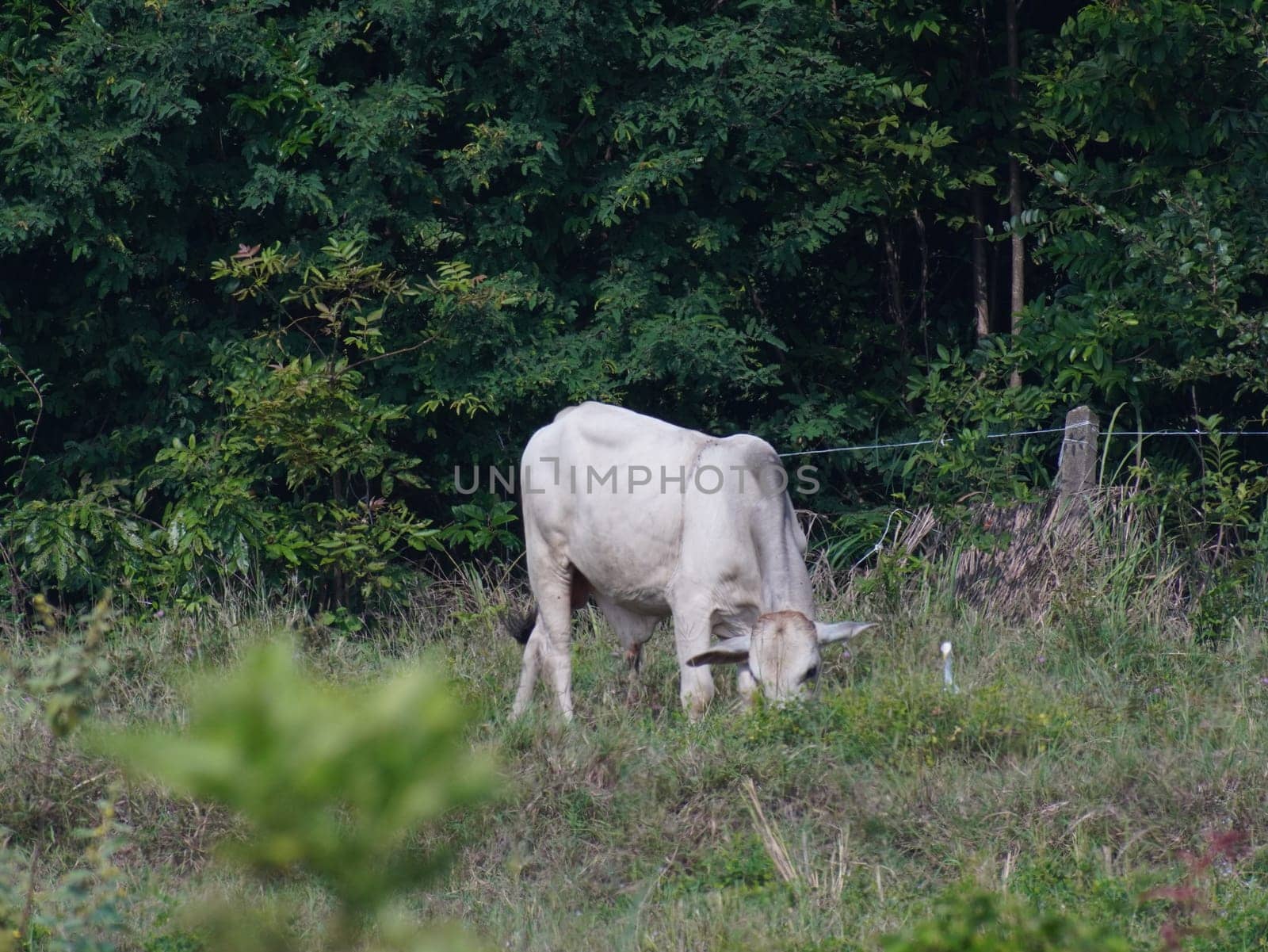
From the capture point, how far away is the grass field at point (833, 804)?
4.54m

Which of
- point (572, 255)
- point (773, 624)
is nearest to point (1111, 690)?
point (773, 624)

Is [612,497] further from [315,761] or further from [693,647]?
[315,761]

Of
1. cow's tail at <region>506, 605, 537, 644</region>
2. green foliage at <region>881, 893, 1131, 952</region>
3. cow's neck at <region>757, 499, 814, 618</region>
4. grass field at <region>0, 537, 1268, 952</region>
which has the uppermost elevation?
green foliage at <region>881, 893, 1131, 952</region>

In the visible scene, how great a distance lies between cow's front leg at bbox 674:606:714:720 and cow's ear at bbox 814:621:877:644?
49 cm

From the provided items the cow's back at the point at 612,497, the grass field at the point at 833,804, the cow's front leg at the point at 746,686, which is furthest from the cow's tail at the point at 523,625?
the cow's front leg at the point at 746,686

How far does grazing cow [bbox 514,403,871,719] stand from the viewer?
6.14m

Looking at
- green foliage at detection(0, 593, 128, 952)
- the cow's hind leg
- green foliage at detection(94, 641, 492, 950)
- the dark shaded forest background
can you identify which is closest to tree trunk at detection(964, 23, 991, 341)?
the dark shaded forest background

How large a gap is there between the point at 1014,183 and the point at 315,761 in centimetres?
955

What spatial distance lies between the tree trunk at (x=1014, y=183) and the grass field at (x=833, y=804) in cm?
338

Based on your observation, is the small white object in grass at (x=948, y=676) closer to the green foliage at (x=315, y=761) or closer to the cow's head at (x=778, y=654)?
the cow's head at (x=778, y=654)

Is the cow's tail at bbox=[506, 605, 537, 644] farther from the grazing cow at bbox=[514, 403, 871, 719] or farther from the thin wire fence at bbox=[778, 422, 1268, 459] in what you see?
the thin wire fence at bbox=[778, 422, 1268, 459]

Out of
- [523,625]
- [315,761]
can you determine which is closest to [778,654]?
[523,625]

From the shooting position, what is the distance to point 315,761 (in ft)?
3.22

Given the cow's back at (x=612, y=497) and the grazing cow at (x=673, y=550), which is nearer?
the grazing cow at (x=673, y=550)
